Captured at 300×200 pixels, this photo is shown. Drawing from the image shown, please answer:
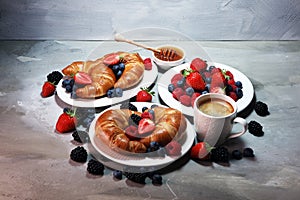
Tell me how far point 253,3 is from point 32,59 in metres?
0.90

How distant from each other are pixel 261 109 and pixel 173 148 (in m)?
0.37

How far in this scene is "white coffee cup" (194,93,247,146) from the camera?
1.38 meters

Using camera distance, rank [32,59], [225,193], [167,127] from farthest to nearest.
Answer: [32,59]
[167,127]
[225,193]

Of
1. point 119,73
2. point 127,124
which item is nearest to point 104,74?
point 119,73

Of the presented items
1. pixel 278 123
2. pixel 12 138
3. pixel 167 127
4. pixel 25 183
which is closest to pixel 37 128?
pixel 12 138

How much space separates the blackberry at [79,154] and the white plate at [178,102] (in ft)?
1.11

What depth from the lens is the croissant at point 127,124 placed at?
4.44ft

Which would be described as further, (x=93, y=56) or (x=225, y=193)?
(x=93, y=56)

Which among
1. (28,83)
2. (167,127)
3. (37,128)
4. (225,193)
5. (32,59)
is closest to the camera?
(225,193)

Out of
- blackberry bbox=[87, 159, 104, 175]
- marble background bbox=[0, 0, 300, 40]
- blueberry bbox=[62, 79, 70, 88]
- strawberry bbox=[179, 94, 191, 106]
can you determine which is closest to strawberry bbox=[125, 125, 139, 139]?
blackberry bbox=[87, 159, 104, 175]

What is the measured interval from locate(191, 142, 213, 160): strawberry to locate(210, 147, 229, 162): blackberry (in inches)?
0.6

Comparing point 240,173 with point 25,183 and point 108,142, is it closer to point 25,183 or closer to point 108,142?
point 108,142

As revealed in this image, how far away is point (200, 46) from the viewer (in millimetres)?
1999

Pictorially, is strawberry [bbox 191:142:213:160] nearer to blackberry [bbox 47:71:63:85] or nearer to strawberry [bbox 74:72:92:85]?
strawberry [bbox 74:72:92:85]
